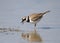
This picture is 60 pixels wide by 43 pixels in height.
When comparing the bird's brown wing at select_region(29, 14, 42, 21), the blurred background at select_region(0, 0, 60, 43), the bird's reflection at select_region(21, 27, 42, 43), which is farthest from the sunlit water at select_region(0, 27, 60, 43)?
the bird's brown wing at select_region(29, 14, 42, 21)

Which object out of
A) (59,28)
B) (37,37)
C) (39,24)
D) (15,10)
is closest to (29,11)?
(15,10)

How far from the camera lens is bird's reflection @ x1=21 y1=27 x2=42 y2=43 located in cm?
1005

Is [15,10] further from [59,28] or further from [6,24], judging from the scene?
[59,28]

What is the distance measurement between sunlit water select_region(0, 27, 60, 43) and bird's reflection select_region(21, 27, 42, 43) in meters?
0.11

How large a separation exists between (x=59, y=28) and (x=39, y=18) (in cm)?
93

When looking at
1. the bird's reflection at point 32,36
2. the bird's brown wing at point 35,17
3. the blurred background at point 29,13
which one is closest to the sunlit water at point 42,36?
the blurred background at point 29,13

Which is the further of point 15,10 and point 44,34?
point 15,10

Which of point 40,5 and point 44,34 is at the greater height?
point 40,5

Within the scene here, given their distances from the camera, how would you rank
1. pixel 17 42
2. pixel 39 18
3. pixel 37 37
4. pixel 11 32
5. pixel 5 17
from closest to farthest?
pixel 17 42 → pixel 37 37 → pixel 11 32 → pixel 39 18 → pixel 5 17

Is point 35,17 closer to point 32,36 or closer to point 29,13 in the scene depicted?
point 29,13

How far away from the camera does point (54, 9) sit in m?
14.5

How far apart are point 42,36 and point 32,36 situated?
30 centimetres

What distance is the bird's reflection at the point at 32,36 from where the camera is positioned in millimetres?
10047

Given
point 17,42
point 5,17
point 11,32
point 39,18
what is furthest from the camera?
point 5,17
